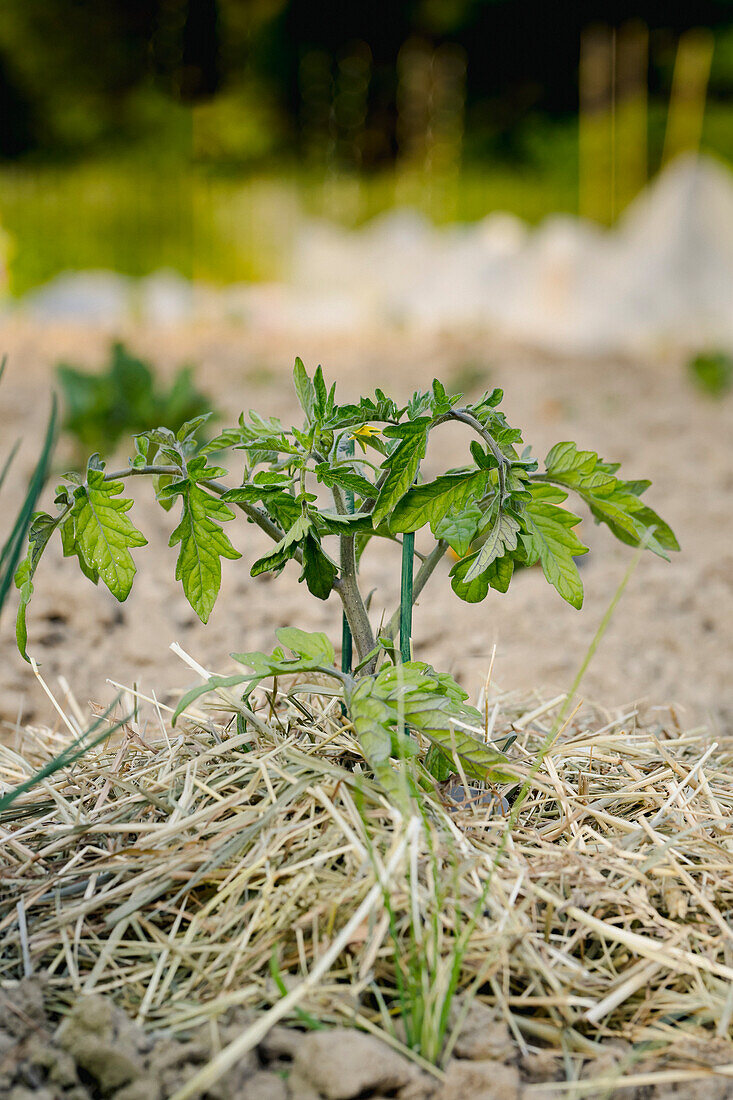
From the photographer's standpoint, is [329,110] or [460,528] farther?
[329,110]

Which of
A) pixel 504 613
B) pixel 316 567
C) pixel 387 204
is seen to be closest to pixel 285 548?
pixel 316 567

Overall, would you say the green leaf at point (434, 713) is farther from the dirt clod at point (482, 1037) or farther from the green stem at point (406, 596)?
the dirt clod at point (482, 1037)

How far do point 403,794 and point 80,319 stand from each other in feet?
20.0

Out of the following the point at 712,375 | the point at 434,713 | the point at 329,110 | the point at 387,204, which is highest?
the point at 329,110

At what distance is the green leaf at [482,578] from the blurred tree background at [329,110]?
7813mm

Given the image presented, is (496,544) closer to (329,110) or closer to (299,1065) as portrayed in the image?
(299,1065)

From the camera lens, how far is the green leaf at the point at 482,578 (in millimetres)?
842

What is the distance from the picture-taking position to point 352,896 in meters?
Answer: 0.75

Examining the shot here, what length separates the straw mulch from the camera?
0.71 meters

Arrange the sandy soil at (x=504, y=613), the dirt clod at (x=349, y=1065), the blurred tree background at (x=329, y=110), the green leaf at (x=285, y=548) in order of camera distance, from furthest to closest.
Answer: the blurred tree background at (x=329, y=110) < the sandy soil at (x=504, y=613) < the green leaf at (x=285, y=548) < the dirt clod at (x=349, y=1065)

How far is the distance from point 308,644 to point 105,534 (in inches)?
8.7

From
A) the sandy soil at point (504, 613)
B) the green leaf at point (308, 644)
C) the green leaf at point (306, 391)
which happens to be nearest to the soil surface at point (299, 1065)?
the green leaf at point (308, 644)

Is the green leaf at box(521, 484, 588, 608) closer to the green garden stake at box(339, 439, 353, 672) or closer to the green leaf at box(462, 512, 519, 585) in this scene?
the green leaf at box(462, 512, 519, 585)

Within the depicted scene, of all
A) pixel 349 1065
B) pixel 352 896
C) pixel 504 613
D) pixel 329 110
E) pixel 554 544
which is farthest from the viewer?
pixel 329 110
